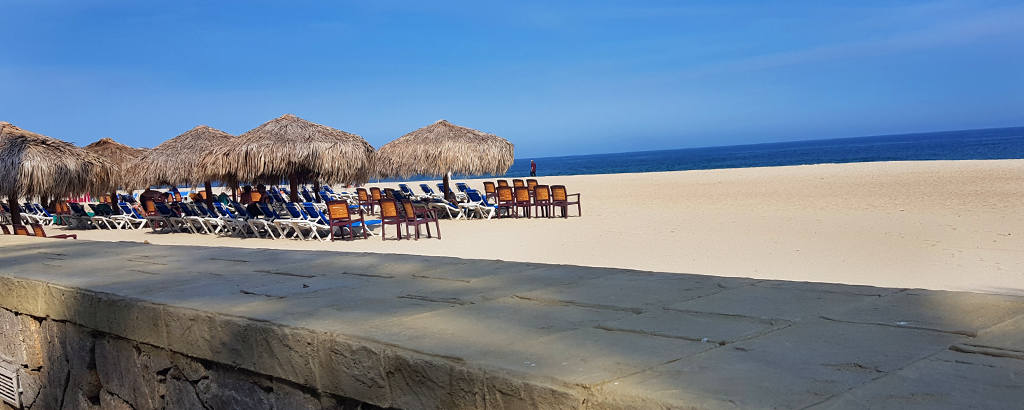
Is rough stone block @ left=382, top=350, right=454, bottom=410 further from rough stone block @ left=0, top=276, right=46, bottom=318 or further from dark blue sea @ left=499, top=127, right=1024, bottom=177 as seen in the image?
dark blue sea @ left=499, top=127, right=1024, bottom=177

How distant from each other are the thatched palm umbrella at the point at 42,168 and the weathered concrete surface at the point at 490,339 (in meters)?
9.36

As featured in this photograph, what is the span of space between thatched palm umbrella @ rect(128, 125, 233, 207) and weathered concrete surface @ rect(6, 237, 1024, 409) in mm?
12280

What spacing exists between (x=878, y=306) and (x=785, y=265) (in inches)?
213

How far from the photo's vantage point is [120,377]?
267 cm

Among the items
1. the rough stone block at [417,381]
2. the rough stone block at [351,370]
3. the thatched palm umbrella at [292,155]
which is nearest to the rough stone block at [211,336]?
the rough stone block at [351,370]

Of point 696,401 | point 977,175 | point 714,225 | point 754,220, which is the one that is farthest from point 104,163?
point 977,175

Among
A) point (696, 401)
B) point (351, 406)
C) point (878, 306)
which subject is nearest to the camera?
point (696, 401)

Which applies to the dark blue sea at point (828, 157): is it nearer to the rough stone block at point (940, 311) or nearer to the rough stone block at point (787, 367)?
the rough stone block at point (940, 311)

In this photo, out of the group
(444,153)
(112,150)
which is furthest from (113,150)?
(444,153)

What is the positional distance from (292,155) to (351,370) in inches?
460

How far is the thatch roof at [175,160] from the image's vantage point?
589 inches

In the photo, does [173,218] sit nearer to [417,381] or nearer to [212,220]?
[212,220]

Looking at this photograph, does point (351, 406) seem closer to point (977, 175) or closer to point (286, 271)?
point (286, 271)

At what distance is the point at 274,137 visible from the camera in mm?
13156
